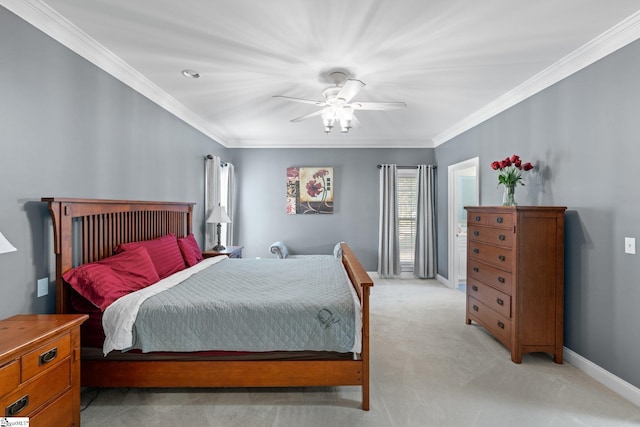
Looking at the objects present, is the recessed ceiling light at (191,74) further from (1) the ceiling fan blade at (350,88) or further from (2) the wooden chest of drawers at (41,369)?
(2) the wooden chest of drawers at (41,369)

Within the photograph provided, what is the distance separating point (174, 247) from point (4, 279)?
5.21ft

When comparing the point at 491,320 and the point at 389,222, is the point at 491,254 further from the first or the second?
the point at 389,222

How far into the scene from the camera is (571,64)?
2713 mm

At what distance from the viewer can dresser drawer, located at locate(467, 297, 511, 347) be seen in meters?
2.90

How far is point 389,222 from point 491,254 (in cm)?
267

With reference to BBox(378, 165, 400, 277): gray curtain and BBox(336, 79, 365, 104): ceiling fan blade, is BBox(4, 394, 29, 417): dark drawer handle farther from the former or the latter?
BBox(378, 165, 400, 277): gray curtain

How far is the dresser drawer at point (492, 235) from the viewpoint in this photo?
2.87 meters

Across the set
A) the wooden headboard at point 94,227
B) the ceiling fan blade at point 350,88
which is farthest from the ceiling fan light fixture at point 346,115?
the wooden headboard at point 94,227

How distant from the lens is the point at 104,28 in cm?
224

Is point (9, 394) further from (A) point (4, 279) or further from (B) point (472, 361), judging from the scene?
(B) point (472, 361)

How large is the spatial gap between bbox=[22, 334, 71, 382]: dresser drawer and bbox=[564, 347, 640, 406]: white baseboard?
364 centimetres

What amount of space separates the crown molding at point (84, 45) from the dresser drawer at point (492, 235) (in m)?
3.75

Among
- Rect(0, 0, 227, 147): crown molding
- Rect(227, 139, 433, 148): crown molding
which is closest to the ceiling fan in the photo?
Rect(0, 0, 227, 147): crown molding

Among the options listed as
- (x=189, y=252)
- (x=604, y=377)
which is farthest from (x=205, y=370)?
(x=604, y=377)
